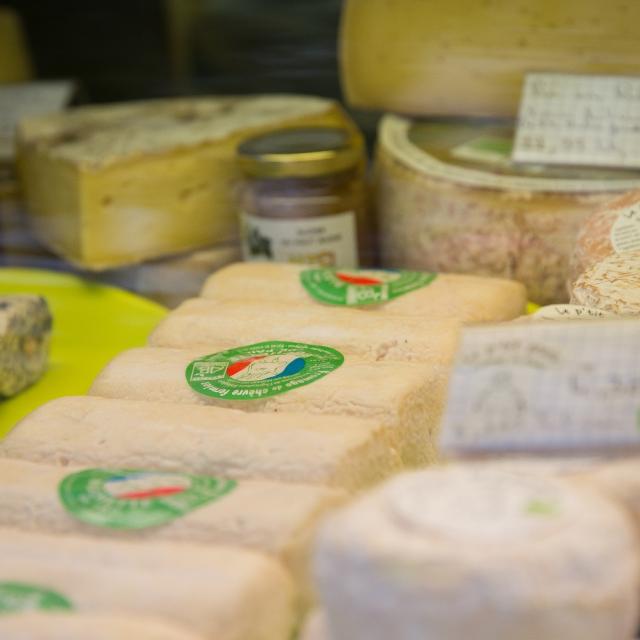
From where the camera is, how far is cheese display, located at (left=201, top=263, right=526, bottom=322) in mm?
1321

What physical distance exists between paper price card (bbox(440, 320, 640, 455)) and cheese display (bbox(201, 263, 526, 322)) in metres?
0.41

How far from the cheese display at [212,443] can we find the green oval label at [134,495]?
0.13 ft

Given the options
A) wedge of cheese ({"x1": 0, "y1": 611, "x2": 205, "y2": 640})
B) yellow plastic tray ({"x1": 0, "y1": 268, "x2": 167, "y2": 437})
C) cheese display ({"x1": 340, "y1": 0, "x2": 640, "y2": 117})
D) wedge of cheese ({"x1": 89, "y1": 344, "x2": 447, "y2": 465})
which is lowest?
yellow plastic tray ({"x1": 0, "y1": 268, "x2": 167, "y2": 437})

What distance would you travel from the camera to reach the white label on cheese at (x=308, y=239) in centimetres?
161

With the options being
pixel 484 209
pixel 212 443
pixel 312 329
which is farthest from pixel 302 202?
pixel 212 443

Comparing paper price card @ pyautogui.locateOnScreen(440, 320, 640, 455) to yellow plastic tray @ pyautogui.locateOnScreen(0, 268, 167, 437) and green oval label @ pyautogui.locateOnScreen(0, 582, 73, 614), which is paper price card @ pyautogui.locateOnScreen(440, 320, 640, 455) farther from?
yellow plastic tray @ pyautogui.locateOnScreen(0, 268, 167, 437)

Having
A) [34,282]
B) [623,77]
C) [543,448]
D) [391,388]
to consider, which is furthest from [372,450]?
[34,282]

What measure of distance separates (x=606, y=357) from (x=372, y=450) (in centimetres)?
24

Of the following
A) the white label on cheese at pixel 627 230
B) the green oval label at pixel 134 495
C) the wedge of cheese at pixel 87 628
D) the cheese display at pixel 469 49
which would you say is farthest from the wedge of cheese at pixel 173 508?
the cheese display at pixel 469 49

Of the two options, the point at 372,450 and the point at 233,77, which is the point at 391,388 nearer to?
the point at 372,450

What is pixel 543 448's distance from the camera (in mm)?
782

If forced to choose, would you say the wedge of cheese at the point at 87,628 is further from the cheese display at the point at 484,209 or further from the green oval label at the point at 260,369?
the cheese display at the point at 484,209

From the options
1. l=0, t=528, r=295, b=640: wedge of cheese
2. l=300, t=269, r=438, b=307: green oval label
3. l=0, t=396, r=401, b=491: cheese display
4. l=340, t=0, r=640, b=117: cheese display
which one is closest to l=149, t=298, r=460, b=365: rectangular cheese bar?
l=300, t=269, r=438, b=307: green oval label

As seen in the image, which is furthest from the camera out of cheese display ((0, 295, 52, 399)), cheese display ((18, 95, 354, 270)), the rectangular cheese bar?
cheese display ((18, 95, 354, 270))
